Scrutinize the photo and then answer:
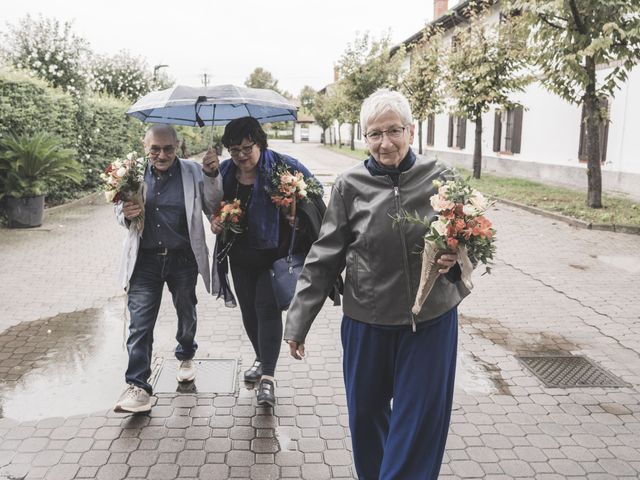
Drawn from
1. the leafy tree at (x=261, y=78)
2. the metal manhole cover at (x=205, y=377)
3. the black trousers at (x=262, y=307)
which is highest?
the leafy tree at (x=261, y=78)

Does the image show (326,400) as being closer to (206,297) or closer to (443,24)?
(206,297)

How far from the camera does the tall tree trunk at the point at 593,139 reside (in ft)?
42.2

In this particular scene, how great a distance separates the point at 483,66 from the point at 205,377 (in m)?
16.1

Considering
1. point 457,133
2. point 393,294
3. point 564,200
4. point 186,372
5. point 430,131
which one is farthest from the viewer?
point 430,131

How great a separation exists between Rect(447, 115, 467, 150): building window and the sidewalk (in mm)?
22326

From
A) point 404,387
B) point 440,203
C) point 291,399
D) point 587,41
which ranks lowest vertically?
point 291,399

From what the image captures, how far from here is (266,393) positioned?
14.1ft

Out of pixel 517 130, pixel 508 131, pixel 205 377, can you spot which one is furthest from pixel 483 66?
pixel 205 377

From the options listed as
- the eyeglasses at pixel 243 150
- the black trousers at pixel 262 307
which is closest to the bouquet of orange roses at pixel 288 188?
the eyeglasses at pixel 243 150

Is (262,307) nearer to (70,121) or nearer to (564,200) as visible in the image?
(70,121)

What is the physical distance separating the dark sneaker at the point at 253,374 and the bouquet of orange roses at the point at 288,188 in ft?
4.55

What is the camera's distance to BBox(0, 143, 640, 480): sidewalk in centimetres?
357

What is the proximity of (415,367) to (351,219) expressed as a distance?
72cm

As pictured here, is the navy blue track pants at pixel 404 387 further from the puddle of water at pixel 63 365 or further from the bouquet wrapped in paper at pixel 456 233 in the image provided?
the puddle of water at pixel 63 365
